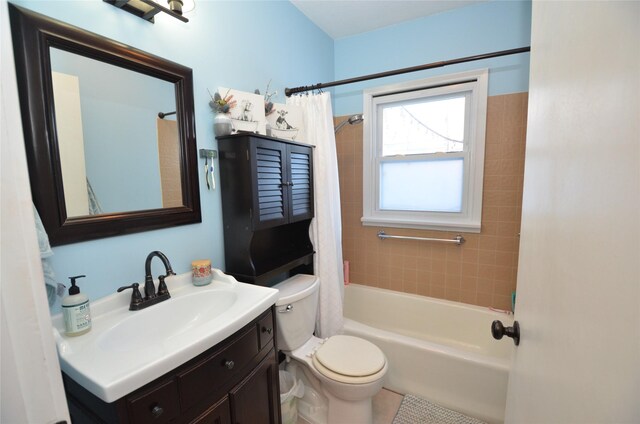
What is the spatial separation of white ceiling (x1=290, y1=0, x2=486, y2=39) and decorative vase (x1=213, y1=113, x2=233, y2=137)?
3.93 ft

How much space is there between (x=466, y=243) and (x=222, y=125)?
1.98 metres

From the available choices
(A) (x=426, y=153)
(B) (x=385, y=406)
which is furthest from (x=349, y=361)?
(A) (x=426, y=153)

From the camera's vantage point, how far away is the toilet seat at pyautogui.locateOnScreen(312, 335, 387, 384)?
4.56ft

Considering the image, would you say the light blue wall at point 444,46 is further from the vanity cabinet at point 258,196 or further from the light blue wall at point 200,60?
the vanity cabinet at point 258,196

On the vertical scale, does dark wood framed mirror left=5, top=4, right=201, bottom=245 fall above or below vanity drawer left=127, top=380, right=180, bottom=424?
above

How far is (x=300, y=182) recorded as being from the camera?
1.76 m

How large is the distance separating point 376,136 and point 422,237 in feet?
3.23

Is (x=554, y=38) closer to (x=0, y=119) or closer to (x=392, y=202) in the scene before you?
(x=0, y=119)

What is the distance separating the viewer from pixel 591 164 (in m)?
0.39

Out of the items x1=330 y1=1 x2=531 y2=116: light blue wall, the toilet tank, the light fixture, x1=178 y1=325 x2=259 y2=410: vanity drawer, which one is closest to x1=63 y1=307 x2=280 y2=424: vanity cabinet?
x1=178 y1=325 x2=259 y2=410: vanity drawer

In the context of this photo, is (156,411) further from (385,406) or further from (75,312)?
(385,406)

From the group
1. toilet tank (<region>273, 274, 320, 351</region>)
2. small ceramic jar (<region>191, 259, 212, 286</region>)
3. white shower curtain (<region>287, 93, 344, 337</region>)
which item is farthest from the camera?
white shower curtain (<region>287, 93, 344, 337</region>)

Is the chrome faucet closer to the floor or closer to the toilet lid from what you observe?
the toilet lid

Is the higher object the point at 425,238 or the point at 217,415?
the point at 425,238
